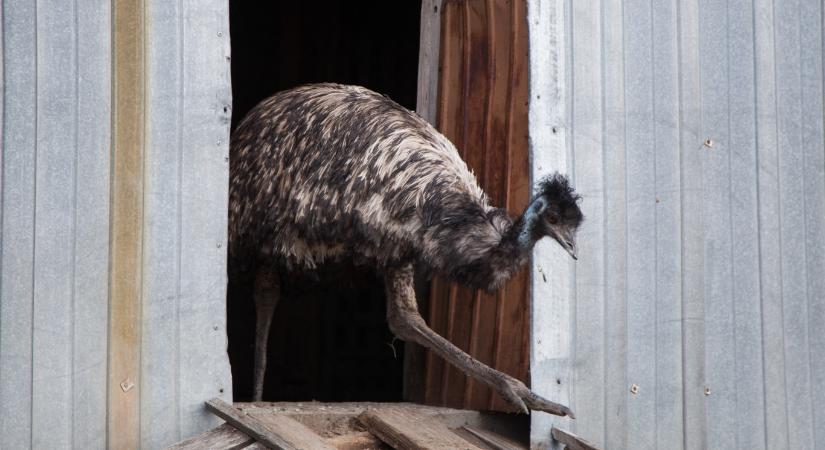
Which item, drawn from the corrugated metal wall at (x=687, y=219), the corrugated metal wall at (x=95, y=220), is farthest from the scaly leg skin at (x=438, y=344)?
the corrugated metal wall at (x=95, y=220)

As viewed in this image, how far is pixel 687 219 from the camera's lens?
5.48 m

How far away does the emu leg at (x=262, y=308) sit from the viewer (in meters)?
5.83

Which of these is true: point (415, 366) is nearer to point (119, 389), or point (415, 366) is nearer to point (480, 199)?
point (480, 199)

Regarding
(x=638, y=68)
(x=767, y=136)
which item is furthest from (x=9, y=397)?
(x=767, y=136)

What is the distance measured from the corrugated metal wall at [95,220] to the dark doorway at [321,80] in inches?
140

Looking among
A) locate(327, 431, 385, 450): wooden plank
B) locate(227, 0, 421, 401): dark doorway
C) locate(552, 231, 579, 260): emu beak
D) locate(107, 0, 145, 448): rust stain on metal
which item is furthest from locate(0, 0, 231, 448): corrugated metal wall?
locate(227, 0, 421, 401): dark doorway

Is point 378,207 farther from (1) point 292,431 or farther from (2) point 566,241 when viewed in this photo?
(1) point 292,431

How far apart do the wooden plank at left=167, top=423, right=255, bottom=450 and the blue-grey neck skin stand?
52.3 inches

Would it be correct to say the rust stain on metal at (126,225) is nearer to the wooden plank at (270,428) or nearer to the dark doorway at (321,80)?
the wooden plank at (270,428)

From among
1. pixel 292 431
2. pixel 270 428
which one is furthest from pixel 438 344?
pixel 270 428

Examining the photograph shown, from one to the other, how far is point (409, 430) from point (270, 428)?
604mm

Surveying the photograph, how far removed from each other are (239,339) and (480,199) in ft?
11.4

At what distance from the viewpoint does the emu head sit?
4.77 metres

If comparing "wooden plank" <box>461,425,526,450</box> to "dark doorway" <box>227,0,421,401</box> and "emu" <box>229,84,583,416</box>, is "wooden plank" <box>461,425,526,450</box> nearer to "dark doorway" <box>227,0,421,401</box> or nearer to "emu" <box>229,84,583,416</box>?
"emu" <box>229,84,583,416</box>
